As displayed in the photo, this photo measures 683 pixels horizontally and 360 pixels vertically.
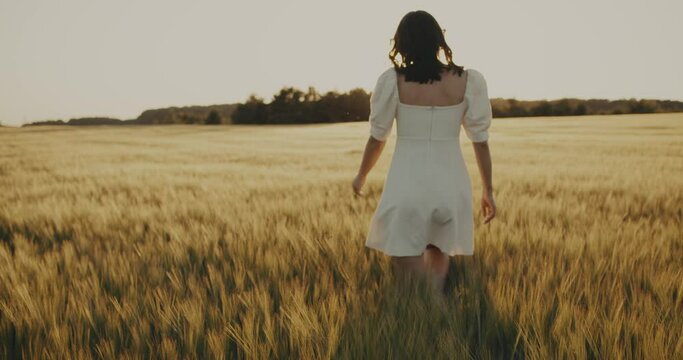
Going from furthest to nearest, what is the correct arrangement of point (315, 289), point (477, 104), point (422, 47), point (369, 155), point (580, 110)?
point (580, 110) < point (369, 155) < point (477, 104) < point (422, 47) < point (315, 289)

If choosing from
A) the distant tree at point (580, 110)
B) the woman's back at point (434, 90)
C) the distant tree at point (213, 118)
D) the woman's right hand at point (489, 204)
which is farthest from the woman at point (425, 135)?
the distant tree at point (213, 118)

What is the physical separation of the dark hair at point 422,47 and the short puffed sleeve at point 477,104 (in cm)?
10

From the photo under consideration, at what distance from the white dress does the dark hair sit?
11 cm

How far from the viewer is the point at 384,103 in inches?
86.0

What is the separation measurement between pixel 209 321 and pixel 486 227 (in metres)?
2.07

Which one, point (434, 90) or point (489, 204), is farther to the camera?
point (489, 204)

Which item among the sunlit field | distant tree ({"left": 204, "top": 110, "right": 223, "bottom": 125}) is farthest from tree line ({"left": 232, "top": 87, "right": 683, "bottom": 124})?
the sunlit field

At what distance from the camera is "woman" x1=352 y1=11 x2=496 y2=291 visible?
7.01 feet

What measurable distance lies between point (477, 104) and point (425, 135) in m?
0.29

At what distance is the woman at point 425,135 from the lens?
214 cm

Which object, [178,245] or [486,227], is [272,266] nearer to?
[178,245]

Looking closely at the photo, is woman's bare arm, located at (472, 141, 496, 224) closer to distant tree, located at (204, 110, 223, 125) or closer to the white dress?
the white dress

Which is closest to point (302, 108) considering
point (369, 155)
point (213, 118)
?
point (213, 118)

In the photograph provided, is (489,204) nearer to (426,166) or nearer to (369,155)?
(426,166)
